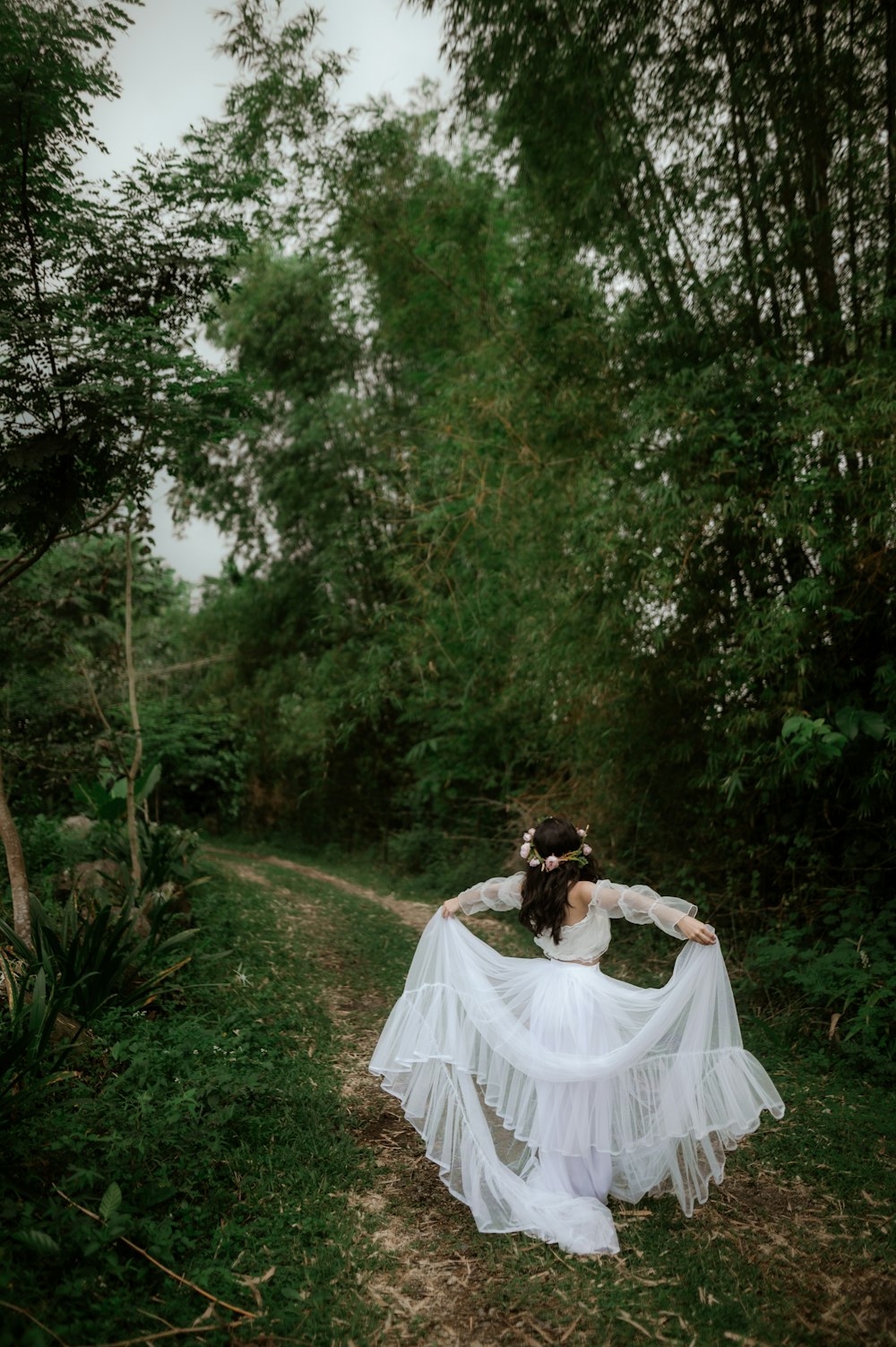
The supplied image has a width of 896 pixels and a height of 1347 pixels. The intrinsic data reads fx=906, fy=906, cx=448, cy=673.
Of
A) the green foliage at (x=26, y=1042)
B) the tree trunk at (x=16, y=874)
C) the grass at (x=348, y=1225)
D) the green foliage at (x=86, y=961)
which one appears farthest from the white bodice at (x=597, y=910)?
the tree trunk at (x=16, y=874)

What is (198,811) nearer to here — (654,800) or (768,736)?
(654,800)

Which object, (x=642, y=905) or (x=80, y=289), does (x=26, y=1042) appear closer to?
(x=642, y=905)

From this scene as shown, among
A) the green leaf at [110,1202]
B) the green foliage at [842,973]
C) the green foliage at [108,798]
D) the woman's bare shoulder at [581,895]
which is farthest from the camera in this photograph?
the green foliage at [108,798]

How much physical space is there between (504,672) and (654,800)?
7.04ft

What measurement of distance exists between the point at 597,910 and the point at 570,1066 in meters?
0.50

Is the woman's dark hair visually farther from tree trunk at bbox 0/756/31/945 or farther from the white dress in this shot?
tree trunk at bbox 0/756/31/945

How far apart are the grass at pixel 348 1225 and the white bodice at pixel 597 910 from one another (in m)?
0.86

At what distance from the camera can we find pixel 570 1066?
2918 mm

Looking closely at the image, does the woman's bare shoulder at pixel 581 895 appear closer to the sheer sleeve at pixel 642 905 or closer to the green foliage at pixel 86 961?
the sheer sleeve at pixel 642 905

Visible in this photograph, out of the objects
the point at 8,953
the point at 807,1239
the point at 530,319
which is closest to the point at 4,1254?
the point at 8,953

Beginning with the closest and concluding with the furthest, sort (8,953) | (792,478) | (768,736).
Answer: (8,953) < (792,478) < (768,736)

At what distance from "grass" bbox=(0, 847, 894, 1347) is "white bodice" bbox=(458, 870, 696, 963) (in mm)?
856

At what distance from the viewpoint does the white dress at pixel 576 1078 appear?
2.84 m

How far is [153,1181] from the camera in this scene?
111 inches
